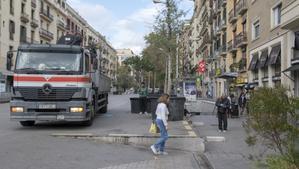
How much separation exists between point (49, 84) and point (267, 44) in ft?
66.0

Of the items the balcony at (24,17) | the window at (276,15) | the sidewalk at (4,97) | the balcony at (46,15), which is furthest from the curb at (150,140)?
the balcony at (46,15)

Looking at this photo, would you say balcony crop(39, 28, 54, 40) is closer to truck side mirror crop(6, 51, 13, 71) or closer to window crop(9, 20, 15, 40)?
window crop(9, 20, 15, 40)

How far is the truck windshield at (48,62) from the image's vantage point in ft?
54.7

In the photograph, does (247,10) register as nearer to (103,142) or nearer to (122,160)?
(103,142)

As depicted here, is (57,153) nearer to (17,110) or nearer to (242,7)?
(17,110)

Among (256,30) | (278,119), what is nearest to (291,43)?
(256,30)

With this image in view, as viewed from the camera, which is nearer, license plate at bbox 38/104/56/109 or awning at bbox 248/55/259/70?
license plate at bbox 38/104/56/109

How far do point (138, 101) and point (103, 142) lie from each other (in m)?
9.64

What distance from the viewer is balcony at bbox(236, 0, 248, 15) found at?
137ft

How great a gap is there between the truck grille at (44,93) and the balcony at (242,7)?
28.0 m

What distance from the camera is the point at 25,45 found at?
17.1 m

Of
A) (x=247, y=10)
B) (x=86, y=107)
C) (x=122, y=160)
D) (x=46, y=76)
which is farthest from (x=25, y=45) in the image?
(x=247, y=10)

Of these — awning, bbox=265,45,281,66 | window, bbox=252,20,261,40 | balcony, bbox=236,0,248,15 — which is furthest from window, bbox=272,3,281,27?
balcony, bbox=236,0,248,15

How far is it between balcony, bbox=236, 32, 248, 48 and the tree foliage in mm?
36304
